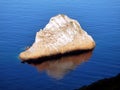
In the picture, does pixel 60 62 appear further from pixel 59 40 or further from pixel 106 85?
pixel 106 85

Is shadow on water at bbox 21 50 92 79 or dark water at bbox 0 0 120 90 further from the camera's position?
shadow on water at bbox 21 50 92 79

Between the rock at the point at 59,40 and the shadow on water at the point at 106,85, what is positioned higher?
the rock at the point at 59,40

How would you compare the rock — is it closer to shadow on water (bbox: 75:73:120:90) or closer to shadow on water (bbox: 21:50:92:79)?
shadow on water (bbox: 21:50:92:79)

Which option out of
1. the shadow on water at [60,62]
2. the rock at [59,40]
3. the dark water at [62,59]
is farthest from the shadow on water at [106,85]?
the rock at [59,40]

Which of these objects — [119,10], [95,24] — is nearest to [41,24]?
[95,24]

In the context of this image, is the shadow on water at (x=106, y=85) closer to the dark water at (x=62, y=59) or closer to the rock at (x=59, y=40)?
the dark water at (x=62, y=59)

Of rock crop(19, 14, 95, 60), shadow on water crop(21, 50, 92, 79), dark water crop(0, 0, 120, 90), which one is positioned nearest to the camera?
dark water crop(0, 0, 120, 90)

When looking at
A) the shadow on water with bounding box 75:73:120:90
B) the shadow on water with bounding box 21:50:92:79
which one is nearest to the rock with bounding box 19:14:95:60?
the shadow on water with bounding box 21:50:92:79

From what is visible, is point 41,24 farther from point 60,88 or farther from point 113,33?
point 60,88

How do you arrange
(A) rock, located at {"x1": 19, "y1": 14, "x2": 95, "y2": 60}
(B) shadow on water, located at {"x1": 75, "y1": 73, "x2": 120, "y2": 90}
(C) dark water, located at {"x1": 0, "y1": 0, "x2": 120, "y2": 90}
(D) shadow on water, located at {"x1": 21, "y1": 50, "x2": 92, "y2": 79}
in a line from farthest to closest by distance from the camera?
(A) rock, located at {"x1": 19, "y1": 14, "x2": 95, "y2": 60}, (D) shadow on water, located at {"x1": 21, "y1": 50, "x2": 92, "y2": 79}, (C) dark water, located at {"x1": 0, "y1": 0, "x2": 120, "y2": 90}, (B) shadow on water, located at {"x1": 75, "y1": 73, "x2": 120, "y2": 90}
